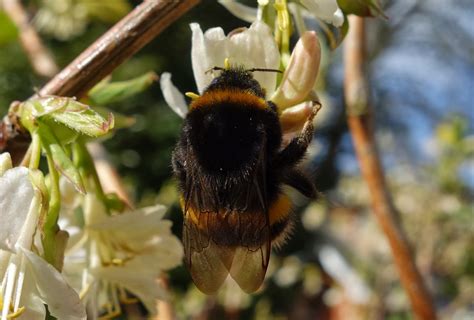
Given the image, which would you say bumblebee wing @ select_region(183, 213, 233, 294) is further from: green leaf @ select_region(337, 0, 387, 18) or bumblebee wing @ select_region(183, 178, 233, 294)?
green leaf @ select_region(337, 0, 387, 18)

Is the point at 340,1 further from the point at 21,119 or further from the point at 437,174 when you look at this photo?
the point at 437,174

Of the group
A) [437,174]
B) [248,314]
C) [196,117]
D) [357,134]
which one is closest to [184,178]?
[196,117]

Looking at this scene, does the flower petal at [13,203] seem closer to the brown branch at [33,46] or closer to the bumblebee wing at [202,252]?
the bumblebee wing at [202,252]

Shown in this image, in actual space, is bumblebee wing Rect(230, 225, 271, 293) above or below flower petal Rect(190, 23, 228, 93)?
below

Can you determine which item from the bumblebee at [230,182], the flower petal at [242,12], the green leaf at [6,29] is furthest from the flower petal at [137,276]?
the green leaf at [6,29]

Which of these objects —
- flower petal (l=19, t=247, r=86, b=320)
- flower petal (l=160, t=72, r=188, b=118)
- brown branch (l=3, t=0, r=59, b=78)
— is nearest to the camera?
flower petal (l=19, t=247, r=86, b=320)

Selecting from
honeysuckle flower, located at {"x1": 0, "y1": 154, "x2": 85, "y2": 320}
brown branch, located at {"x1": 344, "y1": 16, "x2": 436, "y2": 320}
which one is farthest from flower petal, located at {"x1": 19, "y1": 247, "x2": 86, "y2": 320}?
brown branch, located at {"x1": 344, "y1": 16, "x2": 436, "y2": 320}

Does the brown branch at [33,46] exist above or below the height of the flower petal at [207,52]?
below
